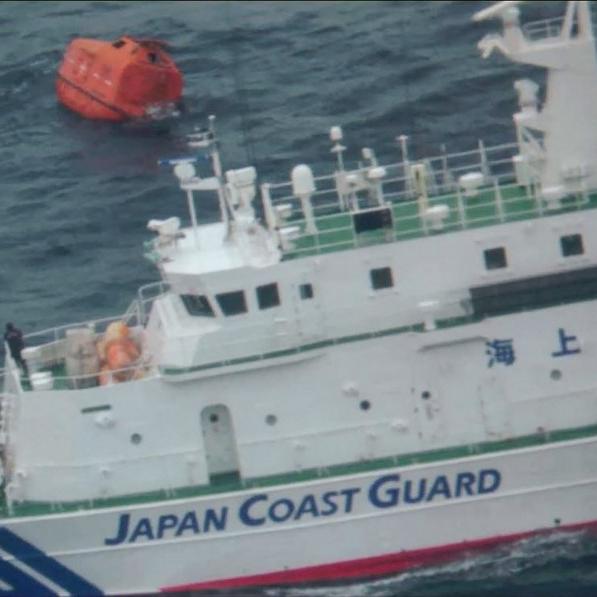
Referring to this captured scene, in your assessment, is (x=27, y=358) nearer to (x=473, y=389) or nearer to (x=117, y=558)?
(x=117, y=558)

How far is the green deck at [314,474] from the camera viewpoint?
41.1m

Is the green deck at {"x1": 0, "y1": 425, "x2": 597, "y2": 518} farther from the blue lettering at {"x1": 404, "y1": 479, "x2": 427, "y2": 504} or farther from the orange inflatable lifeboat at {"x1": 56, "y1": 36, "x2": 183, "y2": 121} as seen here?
the orange inflatable lifeboat at {"x1": 56, "y1": 36, "x2": 183, "y2": 121}

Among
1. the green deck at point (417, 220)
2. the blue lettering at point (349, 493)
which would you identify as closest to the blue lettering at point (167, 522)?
the blue lettering at point (349, 493)

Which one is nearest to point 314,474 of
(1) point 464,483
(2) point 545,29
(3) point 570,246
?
(1) point 464,483

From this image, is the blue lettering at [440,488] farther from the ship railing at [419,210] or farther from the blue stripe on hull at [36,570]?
the blue stripe on hull at [36,570]

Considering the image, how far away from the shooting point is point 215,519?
41.2m

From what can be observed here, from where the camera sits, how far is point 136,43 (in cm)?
6575

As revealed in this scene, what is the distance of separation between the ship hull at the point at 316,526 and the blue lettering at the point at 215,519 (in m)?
0.02

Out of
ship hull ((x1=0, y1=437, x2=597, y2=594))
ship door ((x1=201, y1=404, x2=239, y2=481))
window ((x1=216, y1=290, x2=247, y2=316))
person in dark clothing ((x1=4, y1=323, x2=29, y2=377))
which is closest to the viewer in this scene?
window ((x1=216, y1=290, x2=247, y2=316))

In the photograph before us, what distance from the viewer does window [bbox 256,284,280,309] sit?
134ft

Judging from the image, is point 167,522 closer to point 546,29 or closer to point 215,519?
point 215,519

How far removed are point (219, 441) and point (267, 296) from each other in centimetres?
256

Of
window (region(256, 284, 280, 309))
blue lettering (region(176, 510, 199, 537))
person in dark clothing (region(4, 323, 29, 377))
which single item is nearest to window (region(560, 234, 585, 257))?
window (region(256, 284, 280, 309))

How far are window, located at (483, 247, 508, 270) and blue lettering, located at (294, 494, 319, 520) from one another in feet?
15.4
